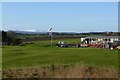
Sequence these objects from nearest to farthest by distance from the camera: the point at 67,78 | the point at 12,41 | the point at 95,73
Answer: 1. the point at 67,78
2. the point at 95,73
3. the point at 12,41

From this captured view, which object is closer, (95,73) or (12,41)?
(95,73)

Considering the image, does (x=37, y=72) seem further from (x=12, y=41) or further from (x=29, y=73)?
(x=12, y=41)

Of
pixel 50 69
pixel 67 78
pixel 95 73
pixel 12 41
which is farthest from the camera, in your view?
pixel 12 41

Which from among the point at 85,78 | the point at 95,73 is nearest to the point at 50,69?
the point at 95,73

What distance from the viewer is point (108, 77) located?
16078mm

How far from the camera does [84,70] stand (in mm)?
18484

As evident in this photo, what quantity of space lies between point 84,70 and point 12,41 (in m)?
78.0

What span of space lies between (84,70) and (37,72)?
2725 millimetres

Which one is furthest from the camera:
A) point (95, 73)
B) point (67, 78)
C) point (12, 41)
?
point (12, 41)

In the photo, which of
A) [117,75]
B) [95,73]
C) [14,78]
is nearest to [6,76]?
[14,78]

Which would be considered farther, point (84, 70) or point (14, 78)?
point (84, 70)

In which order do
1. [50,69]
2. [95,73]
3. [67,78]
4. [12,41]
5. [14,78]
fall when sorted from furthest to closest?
[12,41] < [50,69] < [95,73] < [14,78] < [67,78]

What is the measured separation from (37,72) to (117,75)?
467 centimetres

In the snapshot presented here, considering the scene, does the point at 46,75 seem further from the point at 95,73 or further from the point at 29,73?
the point at 95,73
